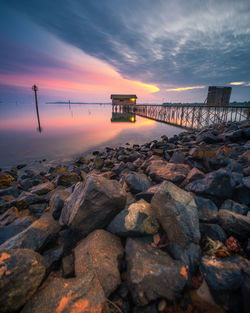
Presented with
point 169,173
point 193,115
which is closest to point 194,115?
point 193,115

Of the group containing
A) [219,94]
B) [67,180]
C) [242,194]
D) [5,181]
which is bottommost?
[5,181]

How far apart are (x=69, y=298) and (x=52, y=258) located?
786 millimetres

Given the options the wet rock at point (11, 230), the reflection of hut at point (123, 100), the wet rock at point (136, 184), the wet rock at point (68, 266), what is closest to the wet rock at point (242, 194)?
the wet rock at point (136, 184)

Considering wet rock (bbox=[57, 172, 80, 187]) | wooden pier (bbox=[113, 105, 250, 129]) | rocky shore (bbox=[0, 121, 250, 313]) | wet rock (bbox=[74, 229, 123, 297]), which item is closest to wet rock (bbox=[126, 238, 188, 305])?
rocky shore (bbox=[0, 121, 250, 313])

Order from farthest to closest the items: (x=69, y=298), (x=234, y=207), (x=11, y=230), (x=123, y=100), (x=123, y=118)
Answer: (x=123, y=100), (x=123, y=118), (x=11, y=230), (x=234, y=207), (x=69, y=298)

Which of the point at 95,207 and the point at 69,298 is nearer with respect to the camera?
the point at 69,298

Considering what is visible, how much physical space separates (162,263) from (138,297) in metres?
0.48

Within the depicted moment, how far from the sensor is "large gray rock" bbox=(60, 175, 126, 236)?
261 cm

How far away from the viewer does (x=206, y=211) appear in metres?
2.76

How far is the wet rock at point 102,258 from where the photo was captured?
2.02 m

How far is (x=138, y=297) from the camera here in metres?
1.88

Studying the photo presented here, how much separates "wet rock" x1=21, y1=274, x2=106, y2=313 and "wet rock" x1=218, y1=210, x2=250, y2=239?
2.09 metres

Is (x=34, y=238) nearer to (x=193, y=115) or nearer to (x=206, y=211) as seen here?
(x=206, y=211)

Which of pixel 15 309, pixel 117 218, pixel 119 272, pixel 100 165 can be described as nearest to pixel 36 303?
pixel 15 309
